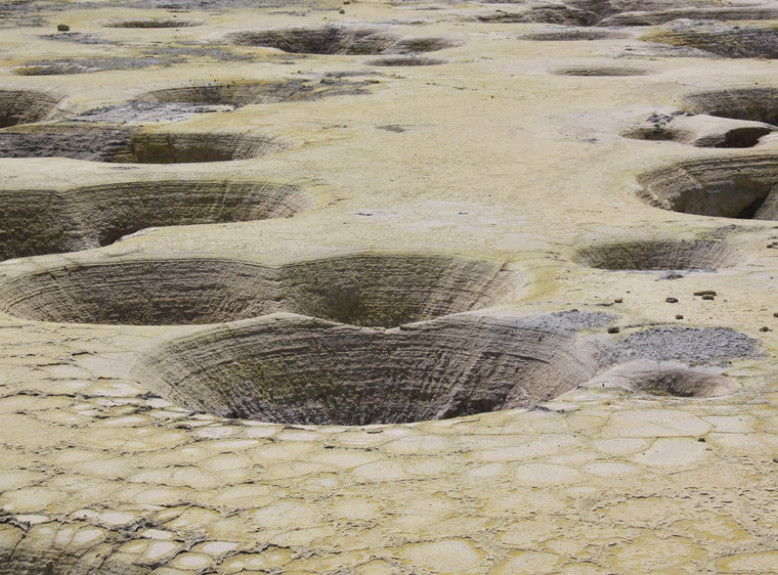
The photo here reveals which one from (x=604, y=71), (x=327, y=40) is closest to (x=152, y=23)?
(x=327, y=40)

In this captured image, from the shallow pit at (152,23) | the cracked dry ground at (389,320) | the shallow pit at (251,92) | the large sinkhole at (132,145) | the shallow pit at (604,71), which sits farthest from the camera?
the shallow pit at (152,23)

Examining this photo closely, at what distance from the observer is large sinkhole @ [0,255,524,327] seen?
6148mm

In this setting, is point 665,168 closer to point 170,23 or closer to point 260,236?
point 260,236

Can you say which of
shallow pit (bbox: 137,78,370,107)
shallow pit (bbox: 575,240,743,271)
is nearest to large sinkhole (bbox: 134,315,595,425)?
shallow pit (bbox: 575,240,743,271)

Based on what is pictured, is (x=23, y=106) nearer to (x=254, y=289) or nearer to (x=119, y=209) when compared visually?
(x=119, y=209)

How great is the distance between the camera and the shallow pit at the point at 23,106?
1201cm

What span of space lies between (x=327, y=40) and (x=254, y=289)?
11.2 meters

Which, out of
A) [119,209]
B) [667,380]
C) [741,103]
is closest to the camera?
[667,380]

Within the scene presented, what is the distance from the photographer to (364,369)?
18.0ft

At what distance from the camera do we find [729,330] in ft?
16.0

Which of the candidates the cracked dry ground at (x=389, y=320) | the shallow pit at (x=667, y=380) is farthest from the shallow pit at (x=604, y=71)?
the shallow pit at (x=667, y=380)

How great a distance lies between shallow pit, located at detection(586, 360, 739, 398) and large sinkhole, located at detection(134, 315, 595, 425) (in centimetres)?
41

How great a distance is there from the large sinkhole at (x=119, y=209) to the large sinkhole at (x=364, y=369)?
247 centimetres

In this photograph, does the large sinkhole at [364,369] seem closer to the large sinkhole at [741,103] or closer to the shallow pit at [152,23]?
the large sinkhole at [741,103]
